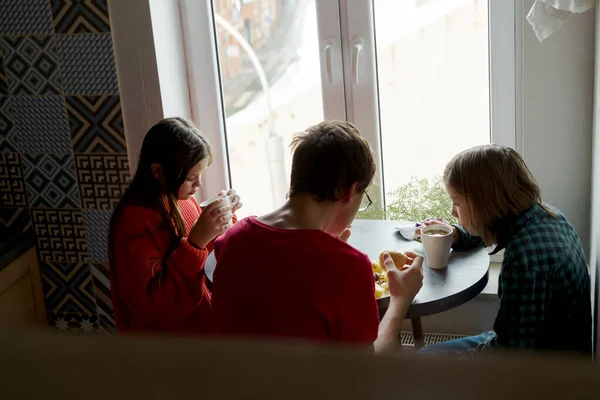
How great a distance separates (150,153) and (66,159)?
2.58 ft

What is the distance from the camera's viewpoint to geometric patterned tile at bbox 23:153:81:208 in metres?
2.34

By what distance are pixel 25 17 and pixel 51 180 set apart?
1.84ft

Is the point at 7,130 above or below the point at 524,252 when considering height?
above

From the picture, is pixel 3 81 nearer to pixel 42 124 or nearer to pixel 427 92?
pixel 42 124

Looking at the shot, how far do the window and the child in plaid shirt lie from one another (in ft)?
2.66

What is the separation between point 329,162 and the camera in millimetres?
1178

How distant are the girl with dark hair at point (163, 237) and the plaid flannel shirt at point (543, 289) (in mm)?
701

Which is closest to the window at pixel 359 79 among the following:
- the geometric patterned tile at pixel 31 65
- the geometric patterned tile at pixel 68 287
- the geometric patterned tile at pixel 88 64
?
the geometric patterned tile at pixel 88 64

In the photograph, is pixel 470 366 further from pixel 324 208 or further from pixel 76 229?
pixel 76 229

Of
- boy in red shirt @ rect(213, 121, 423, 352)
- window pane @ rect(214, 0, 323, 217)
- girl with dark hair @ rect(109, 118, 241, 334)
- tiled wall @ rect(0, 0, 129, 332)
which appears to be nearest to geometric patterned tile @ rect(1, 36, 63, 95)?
tiled wall @ rect(0, 0, 129, 332)

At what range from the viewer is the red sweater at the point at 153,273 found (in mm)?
1601

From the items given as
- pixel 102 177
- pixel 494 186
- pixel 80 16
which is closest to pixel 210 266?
pixel 494 186

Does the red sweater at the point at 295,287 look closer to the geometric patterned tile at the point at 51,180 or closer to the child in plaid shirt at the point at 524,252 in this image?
the child in plaid shirt at the point at 524,252

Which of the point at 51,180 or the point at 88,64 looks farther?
the point at 51,180
